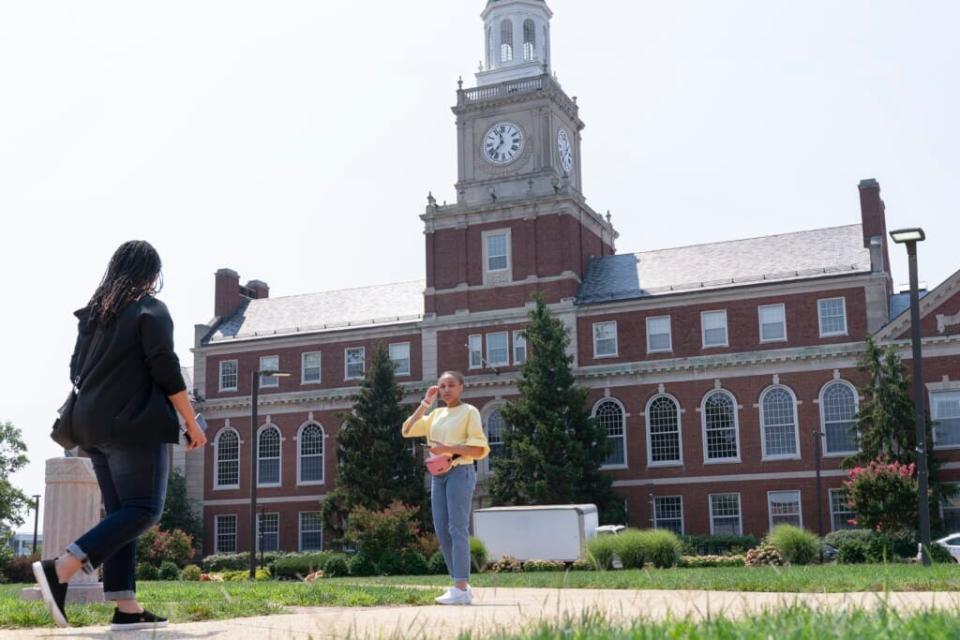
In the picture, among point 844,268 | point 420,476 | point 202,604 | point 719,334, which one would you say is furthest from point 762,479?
point 202,604

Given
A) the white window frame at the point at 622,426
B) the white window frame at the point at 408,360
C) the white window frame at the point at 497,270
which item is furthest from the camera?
the white window frame at the point at 408,360

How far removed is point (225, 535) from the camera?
187ft

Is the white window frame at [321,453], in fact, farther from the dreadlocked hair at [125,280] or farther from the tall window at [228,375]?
the dreadlocked hair at [125,280]

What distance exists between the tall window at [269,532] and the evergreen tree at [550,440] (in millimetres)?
14327

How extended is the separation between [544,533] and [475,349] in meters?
18.5

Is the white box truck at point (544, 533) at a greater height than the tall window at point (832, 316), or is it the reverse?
the tall window at point (832, 316)

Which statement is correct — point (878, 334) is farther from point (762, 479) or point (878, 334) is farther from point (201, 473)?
point (201, 473)

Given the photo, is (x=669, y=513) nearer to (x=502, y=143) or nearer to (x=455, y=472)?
(x=502, y=143)

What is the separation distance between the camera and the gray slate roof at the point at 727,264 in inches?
1890

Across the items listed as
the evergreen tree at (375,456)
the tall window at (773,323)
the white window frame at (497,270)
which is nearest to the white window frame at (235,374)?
the evergreen tree at (375,456)

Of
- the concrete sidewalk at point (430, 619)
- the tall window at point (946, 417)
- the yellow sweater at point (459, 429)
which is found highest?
the tall window at point (946, 417)

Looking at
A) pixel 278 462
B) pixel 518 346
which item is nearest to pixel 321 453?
pixel 278 462

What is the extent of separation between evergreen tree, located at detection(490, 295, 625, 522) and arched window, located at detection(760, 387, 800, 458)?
670cm

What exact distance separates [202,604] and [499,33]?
51774mm
